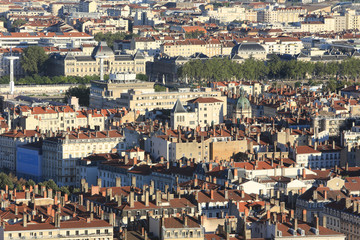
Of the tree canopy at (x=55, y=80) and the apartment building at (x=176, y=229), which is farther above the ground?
the apartment building at (x=176, y=229)

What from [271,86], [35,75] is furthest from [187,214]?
[35,75]

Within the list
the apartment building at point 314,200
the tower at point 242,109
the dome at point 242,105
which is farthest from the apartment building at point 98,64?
the apartment building at point 314,200

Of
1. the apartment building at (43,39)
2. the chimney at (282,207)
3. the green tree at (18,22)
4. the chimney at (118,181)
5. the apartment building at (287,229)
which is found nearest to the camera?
the apartment building at (287,229)

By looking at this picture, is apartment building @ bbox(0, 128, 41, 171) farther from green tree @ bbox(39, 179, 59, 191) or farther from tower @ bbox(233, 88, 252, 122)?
tower @ bbox(233, 88, 252, 122)

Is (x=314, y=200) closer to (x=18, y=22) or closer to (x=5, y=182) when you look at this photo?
(x=5, y=182)

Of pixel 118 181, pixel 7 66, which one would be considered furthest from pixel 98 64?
pixel 118 181

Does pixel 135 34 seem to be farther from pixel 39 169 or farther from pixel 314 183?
pixel 314 183

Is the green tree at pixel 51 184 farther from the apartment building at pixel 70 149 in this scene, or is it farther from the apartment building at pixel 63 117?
the apartment building at pixel 63 117

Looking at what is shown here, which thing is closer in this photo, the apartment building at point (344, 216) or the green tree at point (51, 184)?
the apartment building at point (344, 216)
